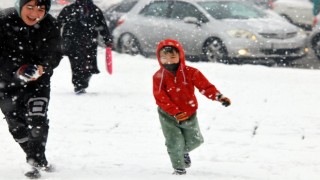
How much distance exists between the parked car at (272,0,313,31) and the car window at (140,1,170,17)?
5380 millimetres

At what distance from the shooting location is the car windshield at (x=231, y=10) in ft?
47.3

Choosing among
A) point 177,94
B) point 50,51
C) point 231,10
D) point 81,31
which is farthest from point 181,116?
point 231,10

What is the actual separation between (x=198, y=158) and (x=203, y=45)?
803 cm

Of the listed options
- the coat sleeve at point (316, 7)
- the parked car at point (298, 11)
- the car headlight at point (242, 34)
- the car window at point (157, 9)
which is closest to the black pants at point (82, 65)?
the car headlight at point (242, 34)

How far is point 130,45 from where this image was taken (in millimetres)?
15273

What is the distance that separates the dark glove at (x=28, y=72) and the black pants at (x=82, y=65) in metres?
A: 4.79

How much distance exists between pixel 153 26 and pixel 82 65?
17.7 ft

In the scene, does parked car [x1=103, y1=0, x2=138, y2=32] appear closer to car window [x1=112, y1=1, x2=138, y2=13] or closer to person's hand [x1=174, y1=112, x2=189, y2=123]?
car window [x1=112, y1=1, x2=138, y2=13]

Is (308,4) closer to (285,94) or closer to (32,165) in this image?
(285,94)

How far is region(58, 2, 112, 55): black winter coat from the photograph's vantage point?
968 centimetres

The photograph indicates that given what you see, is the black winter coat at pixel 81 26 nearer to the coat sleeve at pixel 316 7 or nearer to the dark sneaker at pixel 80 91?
the dark sneaker at pixel 80 91

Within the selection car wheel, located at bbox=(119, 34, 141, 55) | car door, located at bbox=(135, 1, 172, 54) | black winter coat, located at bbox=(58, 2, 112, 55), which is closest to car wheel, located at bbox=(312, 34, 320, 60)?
car door, located at bbox=(135, 1, 172, 54)

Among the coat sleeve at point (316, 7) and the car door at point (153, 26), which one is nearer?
the car door at point (153, 26)

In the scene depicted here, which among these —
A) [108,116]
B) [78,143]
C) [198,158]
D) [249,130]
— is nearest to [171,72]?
[198,158]
